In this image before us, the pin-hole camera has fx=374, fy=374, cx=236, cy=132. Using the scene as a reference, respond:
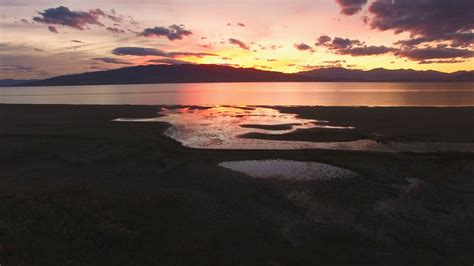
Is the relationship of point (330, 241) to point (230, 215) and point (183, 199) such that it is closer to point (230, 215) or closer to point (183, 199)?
point (230, 215)

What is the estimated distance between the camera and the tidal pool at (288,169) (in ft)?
75.3

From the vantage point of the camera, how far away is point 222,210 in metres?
17.1

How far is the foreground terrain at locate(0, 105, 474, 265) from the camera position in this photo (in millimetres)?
12680

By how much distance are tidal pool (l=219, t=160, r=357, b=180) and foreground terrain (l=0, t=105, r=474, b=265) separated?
0.93 m

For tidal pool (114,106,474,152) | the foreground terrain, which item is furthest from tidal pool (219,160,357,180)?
tidal pool (114,106,474,152)

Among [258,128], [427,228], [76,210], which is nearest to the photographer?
[427,228]

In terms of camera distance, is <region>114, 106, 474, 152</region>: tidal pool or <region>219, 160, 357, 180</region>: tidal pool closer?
<region>219, 160, 357, 180</region>: tidal pool

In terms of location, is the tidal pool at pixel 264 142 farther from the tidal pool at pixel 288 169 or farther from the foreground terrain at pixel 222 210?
the tidal pool at pixel 288 169

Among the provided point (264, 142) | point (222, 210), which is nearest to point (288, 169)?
point (222, 210)

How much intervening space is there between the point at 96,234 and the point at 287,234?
282 inches

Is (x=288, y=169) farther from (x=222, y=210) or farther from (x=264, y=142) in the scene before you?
(x=264, y=142)

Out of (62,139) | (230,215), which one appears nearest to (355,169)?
(230,215)

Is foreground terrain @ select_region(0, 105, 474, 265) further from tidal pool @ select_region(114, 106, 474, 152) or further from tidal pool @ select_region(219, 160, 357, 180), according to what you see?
tidal pool @ select_region(114, 106, 474, 152)

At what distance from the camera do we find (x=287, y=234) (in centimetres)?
1439
